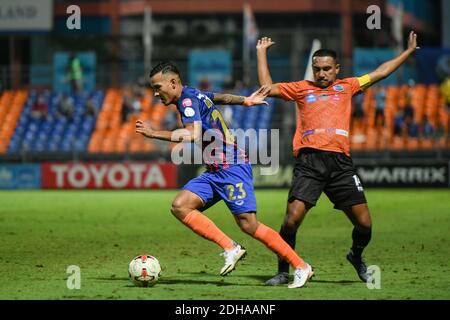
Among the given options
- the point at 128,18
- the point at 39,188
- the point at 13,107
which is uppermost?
the point at 128,18

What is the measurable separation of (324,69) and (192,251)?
4519 millimetres

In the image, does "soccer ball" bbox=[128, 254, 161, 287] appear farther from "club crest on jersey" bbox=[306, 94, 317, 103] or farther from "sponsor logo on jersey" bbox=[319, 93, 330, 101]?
"sponsor logo on jersey" bbox=[319, 93, 330, 101]

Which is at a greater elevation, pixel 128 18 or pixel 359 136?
pixel 128 18

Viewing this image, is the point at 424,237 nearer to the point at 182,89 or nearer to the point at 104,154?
the point at 182,89

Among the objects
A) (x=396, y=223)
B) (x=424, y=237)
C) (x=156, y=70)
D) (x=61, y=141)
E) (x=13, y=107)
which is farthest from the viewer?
(x=13, y=107)

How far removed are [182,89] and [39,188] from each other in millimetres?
20729

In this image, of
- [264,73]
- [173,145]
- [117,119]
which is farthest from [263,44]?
[117,119]

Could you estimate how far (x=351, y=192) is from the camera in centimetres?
998

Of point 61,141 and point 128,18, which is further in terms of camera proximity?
point 128,18

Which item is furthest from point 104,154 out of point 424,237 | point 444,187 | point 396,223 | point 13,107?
point 424,237

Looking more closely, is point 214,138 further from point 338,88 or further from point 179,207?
point 338,88

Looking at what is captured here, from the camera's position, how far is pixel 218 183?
9945mm

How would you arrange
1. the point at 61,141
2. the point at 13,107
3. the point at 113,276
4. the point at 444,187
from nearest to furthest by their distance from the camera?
the point at 113,276, the point at 444,187, the point at 61,141, the point at 13,107

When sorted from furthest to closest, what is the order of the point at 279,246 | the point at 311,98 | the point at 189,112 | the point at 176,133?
the point at 311,98, the point at 279,246, the point at 189,112, the point at 176,133
